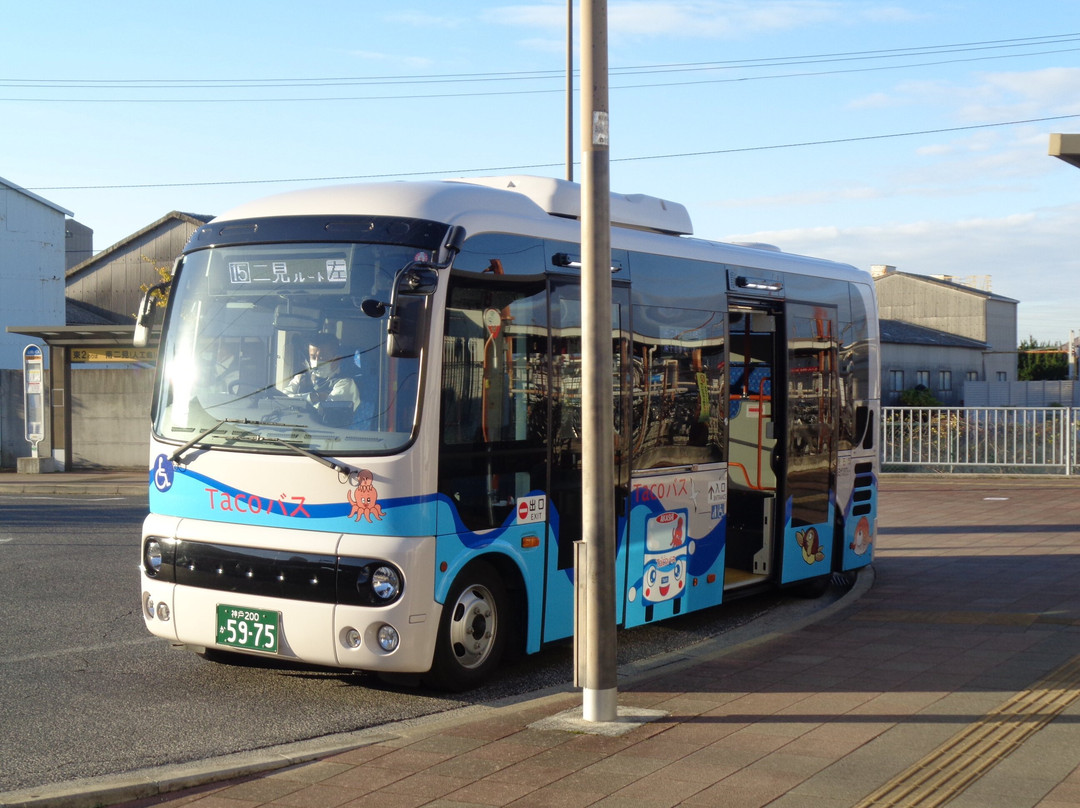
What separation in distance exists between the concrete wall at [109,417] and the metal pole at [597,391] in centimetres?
2139

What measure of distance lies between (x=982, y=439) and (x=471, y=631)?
695 inches

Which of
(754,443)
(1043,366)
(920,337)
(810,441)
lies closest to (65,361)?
(754,443)

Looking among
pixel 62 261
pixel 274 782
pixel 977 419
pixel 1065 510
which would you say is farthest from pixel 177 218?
pixel 274 782

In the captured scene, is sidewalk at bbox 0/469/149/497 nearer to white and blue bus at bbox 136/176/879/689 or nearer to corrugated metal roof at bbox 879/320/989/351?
white and blue bus at bbox 136/176/879/689

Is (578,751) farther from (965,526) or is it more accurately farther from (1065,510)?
(1065,510)

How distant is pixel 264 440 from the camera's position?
6.97 metres

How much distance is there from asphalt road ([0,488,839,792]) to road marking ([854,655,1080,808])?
263cm

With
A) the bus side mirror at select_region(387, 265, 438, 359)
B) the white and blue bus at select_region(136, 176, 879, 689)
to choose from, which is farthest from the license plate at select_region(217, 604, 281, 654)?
the bus side mirror at select_region(387, 265, 438, 359)

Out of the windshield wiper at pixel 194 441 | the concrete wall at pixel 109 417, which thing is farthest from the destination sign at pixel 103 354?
the windshield wiper at pixel 194 441

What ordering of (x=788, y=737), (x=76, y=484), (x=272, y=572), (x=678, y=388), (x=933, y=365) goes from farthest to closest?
(x=933, y=365)
(x=76, y=484)
(x=678, y=388)
(x=272, y=572)
(x=788, y=737)

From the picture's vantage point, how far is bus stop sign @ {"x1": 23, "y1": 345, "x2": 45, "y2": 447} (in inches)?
990

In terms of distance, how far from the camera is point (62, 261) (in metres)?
42.4

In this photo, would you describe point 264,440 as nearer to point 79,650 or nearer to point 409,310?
point 409,310

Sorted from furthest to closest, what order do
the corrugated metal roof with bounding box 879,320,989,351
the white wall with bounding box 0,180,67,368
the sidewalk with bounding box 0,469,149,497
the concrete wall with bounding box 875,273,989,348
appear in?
the concrete wall with bounding box 875,273,989,348 < the corrugated metal roof with bounding box 879,320,989,351 < the white wall with bounding box 0,180,67,368 < the sidewalk with bounding box 0,469,149,497
